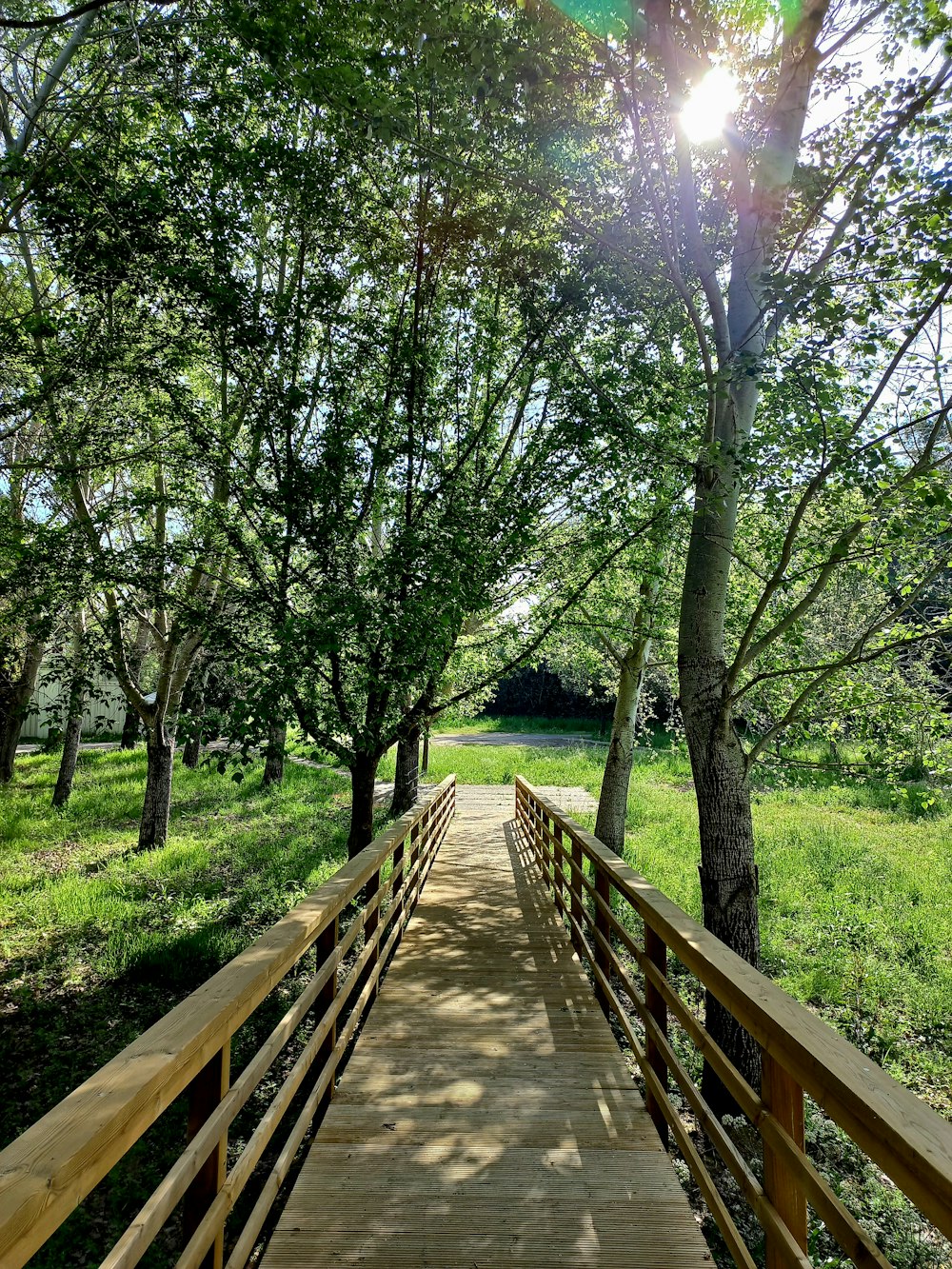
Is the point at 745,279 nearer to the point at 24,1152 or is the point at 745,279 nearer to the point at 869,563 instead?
the point at 869,563

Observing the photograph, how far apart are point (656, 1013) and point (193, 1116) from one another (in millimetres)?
2029

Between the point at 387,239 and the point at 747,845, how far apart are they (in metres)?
5.55

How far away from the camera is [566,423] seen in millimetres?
5910

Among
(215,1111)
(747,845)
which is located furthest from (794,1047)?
(747,845)

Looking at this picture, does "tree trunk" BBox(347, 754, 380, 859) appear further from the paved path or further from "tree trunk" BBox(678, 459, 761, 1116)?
the paved path

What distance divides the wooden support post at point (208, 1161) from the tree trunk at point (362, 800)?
17.9 feet

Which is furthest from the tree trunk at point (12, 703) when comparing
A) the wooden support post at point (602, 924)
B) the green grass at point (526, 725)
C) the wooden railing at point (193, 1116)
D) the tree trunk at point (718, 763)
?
the green grass at point (526, 725)

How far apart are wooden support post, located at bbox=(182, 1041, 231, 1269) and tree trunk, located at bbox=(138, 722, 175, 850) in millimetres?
9066

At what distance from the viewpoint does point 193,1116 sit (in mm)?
1728

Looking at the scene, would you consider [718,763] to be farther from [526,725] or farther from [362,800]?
[526,725]

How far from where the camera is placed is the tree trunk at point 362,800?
7.35 m

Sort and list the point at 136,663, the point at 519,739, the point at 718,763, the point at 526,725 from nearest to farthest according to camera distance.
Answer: the point at 718,763 < the point at 136,663 < the point at 519,739 < the point at 526,725

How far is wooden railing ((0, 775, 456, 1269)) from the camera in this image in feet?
3.48

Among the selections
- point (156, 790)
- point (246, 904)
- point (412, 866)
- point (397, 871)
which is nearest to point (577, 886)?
point (397, 871)
